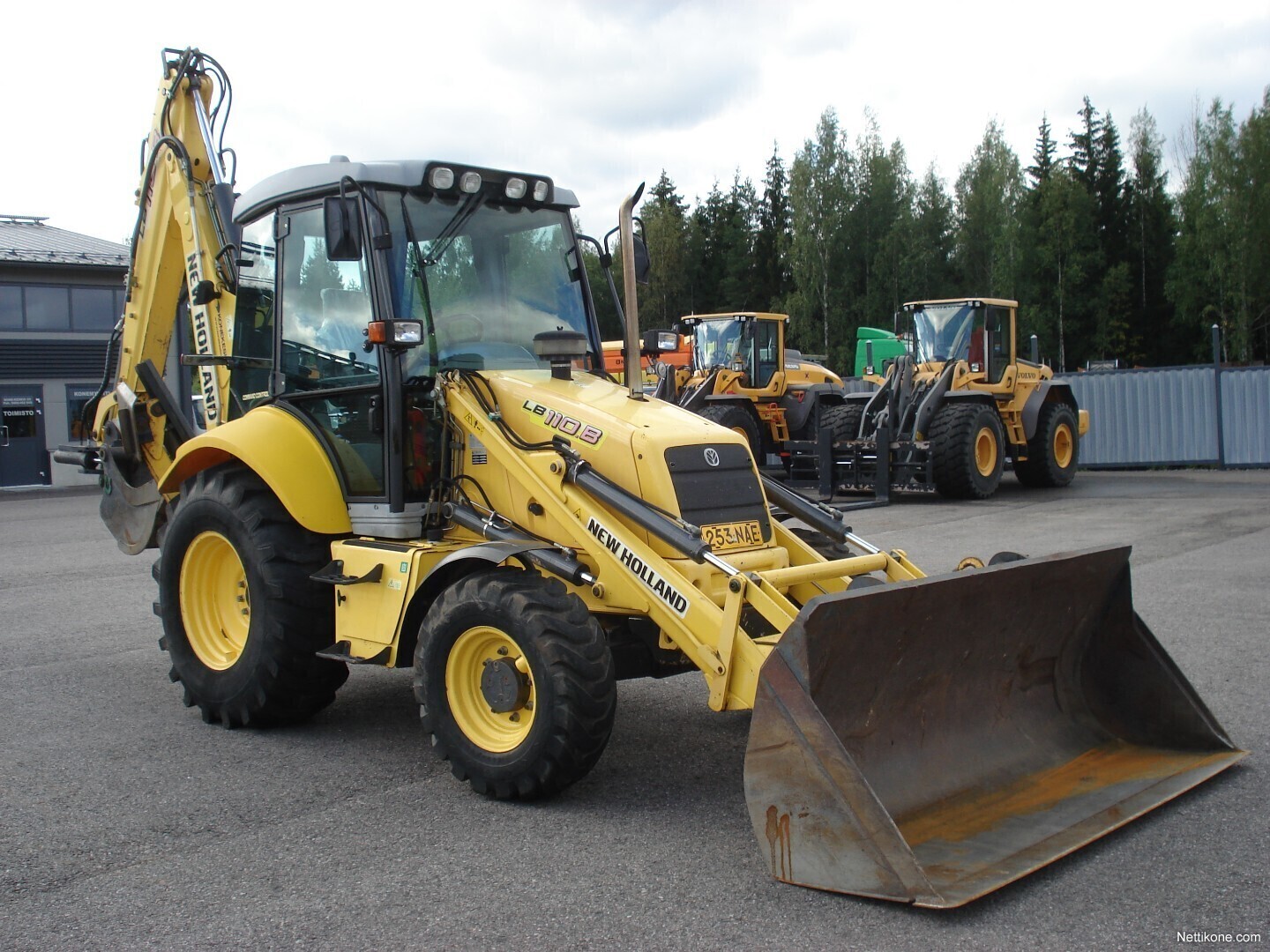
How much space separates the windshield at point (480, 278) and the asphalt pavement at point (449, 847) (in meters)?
1.94

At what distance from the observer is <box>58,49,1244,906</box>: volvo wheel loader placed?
4.04 meters

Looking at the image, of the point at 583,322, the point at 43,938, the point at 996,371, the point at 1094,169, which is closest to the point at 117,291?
the point at 996,371

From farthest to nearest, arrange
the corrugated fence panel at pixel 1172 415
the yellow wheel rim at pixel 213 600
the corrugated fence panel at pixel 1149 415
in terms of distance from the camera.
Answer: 1. the corrugated fence panel at pixel 1149 415
2. the corrugated fence panel at pixel 1172 415
3. the yellow wheel rim at pixel 213 600

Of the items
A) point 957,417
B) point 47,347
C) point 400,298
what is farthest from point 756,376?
point 47,347

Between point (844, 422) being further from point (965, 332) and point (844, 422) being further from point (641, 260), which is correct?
point (641, 260)

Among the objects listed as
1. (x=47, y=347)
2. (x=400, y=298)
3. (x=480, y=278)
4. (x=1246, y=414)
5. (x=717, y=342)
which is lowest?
(x=1246, y=414)

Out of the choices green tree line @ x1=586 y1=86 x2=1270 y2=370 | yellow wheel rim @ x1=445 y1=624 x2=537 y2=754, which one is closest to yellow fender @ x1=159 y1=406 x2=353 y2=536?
yellow wheel rim @ x1=445 y1=624 x2=537 y2=754

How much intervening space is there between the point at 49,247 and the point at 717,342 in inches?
763

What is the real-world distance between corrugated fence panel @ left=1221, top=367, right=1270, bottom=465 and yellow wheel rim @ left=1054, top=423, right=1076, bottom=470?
5305 mm

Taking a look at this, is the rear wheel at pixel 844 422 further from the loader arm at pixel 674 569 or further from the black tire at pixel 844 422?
the loader arm at pixel 674 569

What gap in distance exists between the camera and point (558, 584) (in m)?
4.57

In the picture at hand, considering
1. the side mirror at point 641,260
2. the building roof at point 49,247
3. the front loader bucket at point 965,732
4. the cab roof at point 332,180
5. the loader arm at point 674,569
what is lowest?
the front loader bucket at point 965,732

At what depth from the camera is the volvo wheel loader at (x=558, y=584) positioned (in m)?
4.04
